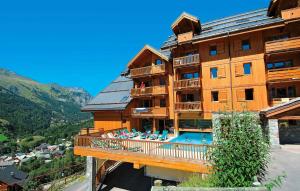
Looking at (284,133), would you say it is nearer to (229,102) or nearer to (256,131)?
(229,102)

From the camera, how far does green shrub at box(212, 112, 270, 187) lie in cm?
758

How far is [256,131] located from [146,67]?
62.3 feet

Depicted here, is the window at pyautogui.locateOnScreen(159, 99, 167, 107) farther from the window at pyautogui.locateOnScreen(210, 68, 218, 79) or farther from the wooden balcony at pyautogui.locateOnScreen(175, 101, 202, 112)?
the window at pyautogui.locateOnScreen(210, 68, 218, 79)

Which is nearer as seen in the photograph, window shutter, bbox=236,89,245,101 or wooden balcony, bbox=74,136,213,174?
wooden balcony, bbox=74,136,213,174

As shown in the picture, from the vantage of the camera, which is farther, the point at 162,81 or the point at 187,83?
the point at 162,81

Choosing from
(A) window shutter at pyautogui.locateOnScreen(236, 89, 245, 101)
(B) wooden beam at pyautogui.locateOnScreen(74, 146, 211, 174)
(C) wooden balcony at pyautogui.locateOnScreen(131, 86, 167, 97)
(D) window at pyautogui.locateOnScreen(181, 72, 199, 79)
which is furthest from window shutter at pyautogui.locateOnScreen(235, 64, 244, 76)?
(B) wooden beam at pyautogui.locateOnScreen(74, 146, 211, 174)

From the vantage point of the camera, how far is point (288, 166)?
10.5m

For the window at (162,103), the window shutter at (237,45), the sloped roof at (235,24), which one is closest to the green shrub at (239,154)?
the window shutter at (237,45)

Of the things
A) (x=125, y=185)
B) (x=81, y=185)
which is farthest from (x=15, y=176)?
(x=125, y=185)

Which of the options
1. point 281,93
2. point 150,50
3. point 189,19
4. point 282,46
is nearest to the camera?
point 282,46

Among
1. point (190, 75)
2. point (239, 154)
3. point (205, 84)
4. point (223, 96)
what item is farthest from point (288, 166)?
point (190, 75)

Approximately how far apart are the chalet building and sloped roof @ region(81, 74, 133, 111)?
0.17 m

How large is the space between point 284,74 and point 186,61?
31.5 ft

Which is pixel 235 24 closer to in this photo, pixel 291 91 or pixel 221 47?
pixel 221 47
